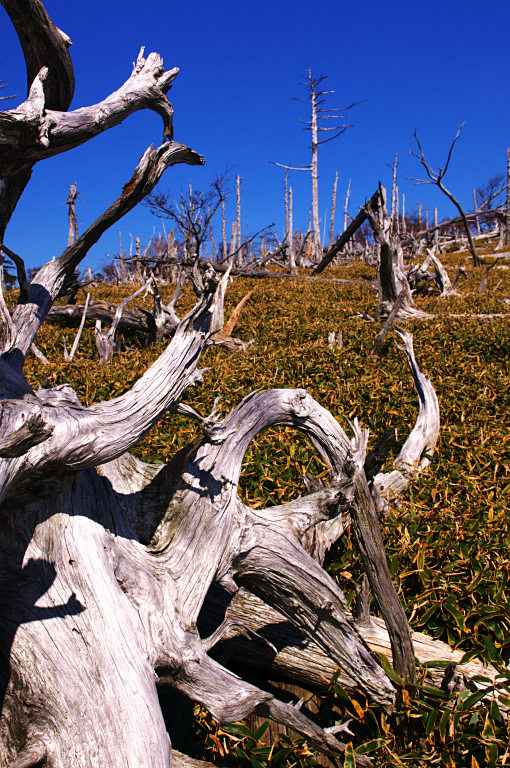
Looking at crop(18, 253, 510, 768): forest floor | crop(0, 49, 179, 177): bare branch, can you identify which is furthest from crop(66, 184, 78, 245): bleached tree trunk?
crop(0, 49, 179, 177): bare branch

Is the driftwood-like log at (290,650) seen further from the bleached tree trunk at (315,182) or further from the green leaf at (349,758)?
the bleached tree trunk at (315,182)

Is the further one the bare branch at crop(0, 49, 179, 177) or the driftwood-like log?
the driftwood-like log

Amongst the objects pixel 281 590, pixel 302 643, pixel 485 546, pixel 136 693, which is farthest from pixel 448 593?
pixel 136 693

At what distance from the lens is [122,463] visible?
3.06 meters

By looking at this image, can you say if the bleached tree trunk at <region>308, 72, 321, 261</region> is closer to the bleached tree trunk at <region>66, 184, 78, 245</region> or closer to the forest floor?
the bleached tree trunk at <region>66, 184, 78, 245</region>

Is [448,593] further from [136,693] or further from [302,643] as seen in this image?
[136,693]

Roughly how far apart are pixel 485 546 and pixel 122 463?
9.40 feet

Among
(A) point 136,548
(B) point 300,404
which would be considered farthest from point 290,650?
(B) point 300,404

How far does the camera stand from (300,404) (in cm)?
307

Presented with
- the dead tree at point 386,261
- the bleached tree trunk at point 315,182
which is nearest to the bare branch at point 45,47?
the dead tree at point 386,261

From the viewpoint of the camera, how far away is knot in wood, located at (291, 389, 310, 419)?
120 inches

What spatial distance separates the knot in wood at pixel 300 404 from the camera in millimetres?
3049

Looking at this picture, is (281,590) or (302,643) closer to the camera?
(281,590)

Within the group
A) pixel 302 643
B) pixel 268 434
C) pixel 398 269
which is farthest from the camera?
pixel 398 269
